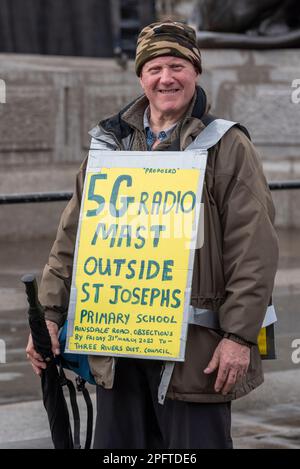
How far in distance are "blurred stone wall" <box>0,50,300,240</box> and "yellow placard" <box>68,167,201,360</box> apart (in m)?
8.89

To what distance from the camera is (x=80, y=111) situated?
547 inches

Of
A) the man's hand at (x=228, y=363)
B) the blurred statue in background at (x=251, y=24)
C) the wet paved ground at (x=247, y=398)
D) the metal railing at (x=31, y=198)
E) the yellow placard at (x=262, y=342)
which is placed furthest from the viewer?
the blurred statue in background at (x=251, y=24)

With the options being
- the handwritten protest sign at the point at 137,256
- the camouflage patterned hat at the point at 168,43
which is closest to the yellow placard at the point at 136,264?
the handwritten protest sign at the point at 137,256

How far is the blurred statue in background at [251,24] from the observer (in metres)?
14.0

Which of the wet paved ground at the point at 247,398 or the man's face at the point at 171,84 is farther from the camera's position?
the wet paved ground at the point at 247,398

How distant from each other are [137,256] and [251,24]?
10156 millimetres

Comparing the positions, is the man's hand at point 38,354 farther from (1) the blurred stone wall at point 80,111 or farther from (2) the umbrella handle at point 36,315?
(1) the blurred stone wall at point 80,111

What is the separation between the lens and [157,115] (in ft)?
15.0

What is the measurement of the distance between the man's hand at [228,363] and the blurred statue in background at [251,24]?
10078mm

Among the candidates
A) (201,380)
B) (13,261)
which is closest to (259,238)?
(201,380)

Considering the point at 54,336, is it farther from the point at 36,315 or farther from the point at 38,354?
the point at 36,315

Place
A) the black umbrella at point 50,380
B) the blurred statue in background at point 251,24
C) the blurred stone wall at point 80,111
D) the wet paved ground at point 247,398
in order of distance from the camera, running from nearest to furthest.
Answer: the black umbrella at point 50,380, the wet paved ground at point 247,398, the blurred stone wall at point 80,111, the blurred statue in background at point 251,24

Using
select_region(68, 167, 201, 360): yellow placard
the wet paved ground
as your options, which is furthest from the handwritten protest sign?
the wet paved ground

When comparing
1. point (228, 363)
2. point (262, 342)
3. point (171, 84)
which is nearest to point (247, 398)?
point (262, 342)
